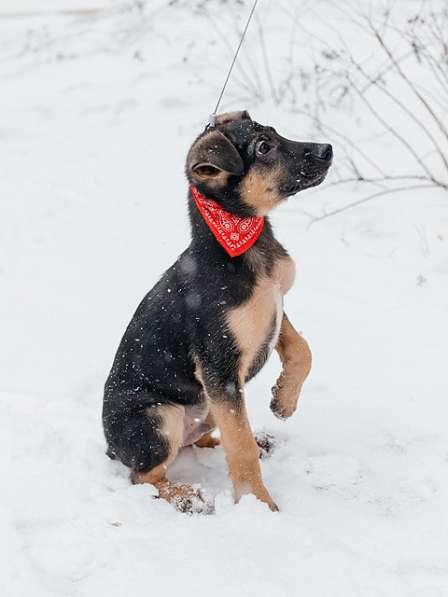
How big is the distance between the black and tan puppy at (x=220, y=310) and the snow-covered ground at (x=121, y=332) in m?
0.27

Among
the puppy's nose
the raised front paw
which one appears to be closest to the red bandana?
the puppy's nose

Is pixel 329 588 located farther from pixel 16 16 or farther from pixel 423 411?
pixel 16 16

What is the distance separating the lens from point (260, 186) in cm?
425

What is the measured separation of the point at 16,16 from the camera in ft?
46.1

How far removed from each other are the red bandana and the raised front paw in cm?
93

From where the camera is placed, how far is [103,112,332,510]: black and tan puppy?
421 centimetres

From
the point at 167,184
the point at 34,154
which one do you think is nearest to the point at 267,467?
the point at 167,184

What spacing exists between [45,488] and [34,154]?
17.6 feet

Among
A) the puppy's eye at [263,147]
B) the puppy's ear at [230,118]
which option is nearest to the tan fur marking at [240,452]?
the puppy's eye at [263,147]

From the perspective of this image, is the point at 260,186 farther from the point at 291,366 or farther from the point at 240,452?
the point at 240,452

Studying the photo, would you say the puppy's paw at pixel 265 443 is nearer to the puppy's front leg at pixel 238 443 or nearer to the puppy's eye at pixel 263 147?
the puppy's front leg at pixel 238 443

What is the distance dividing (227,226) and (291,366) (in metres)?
0.97

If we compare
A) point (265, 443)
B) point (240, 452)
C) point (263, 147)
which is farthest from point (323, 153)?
point (265, 443)

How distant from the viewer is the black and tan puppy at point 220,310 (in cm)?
421
